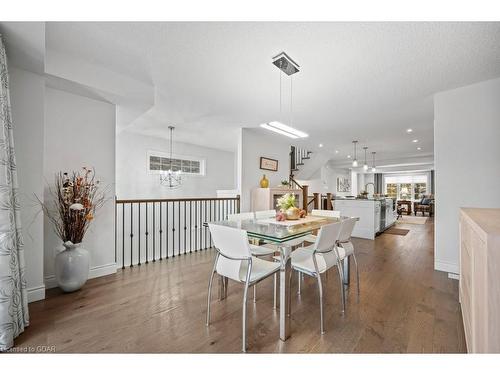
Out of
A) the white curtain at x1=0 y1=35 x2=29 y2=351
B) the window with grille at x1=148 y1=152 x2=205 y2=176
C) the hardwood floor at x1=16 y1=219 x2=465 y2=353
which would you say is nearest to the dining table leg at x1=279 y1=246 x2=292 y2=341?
the hardwood floor at x1=16 y1=219 x2=465 y2=353

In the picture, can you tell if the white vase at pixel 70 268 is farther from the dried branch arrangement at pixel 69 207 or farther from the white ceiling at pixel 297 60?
the white ceiling at pixel 297 60

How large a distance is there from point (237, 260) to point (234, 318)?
0.58 metres

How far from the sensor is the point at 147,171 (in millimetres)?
5582

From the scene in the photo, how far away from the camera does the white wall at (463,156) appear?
2.56 m

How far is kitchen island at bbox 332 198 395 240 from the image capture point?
5027 mm

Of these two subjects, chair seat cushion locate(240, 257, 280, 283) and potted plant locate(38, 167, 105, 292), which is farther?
potted plant locate(38, 167, 105, 292)

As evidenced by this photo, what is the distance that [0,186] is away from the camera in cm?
142

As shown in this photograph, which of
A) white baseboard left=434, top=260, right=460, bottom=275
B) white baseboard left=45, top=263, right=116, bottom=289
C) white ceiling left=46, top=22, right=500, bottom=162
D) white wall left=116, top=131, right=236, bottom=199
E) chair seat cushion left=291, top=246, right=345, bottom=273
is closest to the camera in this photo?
white ceiling left=46, top=22, right=500, bottom=162

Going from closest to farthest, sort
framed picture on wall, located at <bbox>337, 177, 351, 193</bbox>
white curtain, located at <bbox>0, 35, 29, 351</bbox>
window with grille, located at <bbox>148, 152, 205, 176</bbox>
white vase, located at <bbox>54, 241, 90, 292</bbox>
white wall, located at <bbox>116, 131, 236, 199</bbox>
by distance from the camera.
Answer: white curtain, located at <bbox>0, 35, 29, 351</bbox>
white vase, located at <bbox>54, 241, 90, 292</bbox>
white wall, located at <bbox>116, 131, 236, 199</bbox>
window with grille, located at <bbox>148, 152, 205, 176</bbox>
framed picture on wall, located at <bbox>337, 177, 351, 193</bbox>

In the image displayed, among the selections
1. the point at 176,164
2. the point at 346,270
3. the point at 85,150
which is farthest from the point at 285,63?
the point at 176,164

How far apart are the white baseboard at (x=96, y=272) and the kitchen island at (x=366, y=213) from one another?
492 centimetres

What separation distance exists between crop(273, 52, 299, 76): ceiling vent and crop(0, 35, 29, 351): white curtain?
2143 mm

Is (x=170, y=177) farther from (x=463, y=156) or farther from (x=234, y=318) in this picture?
(x=463, y=156)

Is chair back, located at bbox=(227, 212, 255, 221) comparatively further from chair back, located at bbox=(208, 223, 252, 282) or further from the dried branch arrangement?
the dried branch arrangement
